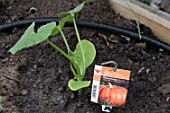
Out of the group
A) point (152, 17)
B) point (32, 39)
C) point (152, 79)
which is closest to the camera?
point (32, 39)

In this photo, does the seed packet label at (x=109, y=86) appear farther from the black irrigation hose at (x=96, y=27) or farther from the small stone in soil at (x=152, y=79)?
the black irrigation hose at (x=96, y=27)

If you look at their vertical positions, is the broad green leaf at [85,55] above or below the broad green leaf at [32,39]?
below

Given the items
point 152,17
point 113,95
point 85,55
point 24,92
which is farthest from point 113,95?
point 152,17

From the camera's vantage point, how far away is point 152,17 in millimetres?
1916

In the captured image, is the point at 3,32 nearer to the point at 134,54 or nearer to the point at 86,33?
the point at 86,33

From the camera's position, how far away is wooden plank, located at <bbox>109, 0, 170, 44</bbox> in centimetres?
189

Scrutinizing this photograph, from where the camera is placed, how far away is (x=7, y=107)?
1.58 metres

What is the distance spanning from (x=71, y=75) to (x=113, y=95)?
0.25m

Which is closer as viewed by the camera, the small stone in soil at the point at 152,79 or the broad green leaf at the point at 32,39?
the broad green leaf at the point at 32,39

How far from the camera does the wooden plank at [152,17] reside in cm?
189

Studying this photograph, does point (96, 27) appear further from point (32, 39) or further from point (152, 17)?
point (32, 39)

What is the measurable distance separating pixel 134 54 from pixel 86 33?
10.8 inches

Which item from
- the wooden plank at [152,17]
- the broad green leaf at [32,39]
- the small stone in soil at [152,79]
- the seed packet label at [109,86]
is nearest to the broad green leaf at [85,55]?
the seed packet label at [109,86]

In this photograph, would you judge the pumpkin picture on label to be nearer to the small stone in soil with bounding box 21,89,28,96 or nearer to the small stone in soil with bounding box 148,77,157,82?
the small stone in soil with bounding box 148,77,157,82
